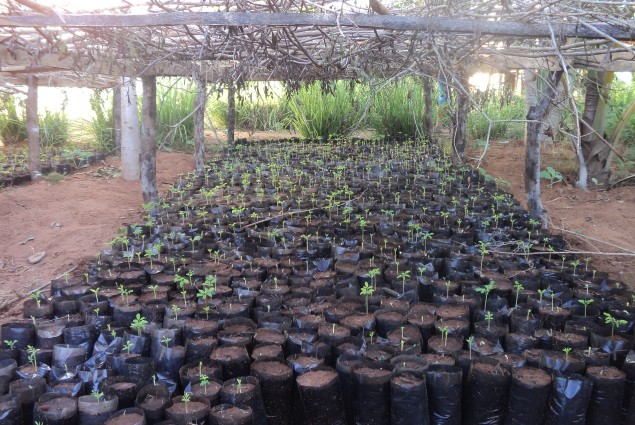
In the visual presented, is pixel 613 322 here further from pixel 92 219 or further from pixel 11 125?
pixel 11 125

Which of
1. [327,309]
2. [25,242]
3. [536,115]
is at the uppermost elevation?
[536,115]

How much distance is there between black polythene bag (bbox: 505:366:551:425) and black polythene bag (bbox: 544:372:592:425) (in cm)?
4

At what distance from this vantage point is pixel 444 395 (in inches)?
90.4

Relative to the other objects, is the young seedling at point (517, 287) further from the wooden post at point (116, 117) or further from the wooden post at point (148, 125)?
the wooden post at point (116, 117)

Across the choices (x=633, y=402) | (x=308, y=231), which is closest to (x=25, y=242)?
(x=308, y=231)

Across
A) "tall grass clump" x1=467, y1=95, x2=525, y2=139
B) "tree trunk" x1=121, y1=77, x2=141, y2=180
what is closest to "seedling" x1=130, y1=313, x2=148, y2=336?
"tree trunk" x1=121, y1=77, x2=141, y2=180

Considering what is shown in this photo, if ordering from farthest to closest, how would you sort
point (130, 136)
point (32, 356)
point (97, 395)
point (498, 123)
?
point (498, 123) → point (130, 136) → point (32, 356) → point (97, 395)

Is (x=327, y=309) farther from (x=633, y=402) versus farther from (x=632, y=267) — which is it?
(x=632, y=267)

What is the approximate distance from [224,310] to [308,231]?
1.38 m

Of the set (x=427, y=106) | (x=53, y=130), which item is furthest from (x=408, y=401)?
(x=53, y=130)

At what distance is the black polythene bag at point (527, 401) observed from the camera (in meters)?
2.26

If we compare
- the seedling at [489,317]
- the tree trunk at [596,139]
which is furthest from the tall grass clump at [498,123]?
the seedling at [489,317]

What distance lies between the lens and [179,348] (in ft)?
8.57

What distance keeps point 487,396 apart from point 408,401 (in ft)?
1.13
